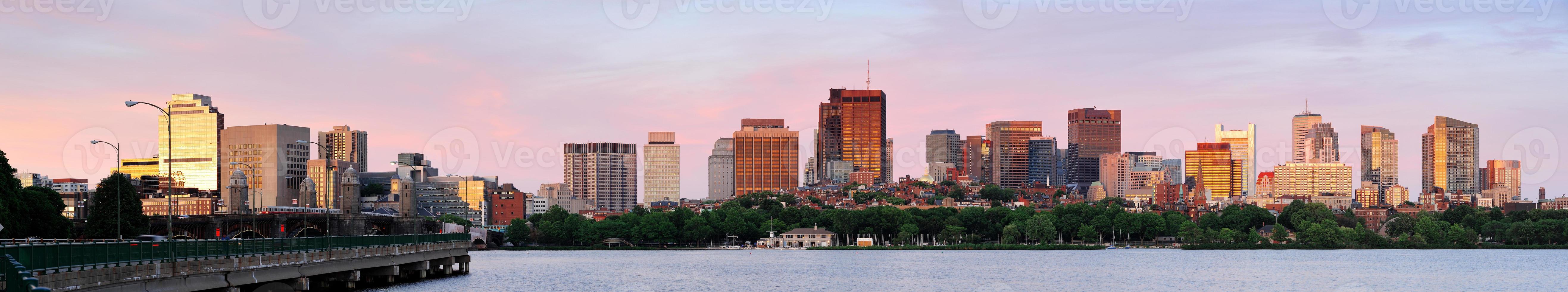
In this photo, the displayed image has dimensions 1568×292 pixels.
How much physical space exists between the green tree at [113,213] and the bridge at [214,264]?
15.4 metres

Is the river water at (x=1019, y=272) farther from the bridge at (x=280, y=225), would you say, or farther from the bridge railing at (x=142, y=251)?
the bridge railing at (x=142, y=251)

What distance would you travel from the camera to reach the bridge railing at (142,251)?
39.7 metres

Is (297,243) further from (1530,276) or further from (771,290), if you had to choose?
(1530,276)

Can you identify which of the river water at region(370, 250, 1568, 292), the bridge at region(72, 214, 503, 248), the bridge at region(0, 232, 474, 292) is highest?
the bridge at region(0, 232, 474, 292)

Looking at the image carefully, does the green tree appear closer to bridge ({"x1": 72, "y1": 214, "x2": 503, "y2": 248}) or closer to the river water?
bridge ({"x1": 72, "y1": 214, "x2": 503, "y2": 248})

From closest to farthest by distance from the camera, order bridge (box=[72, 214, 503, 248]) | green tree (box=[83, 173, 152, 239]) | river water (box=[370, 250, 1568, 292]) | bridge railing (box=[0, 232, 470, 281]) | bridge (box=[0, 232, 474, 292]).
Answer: bridge railing (box=[0, 232, 470, 281]) < bridge (box=[0, 232, 474, 292]) < green tree (box=[83, 173, 152, 239]) < river water (box=[370, 250, 1568, 292]) < bridge (box=[72, 214, 503, 248])

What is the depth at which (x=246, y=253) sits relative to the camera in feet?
193

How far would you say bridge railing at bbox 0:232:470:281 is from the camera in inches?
1564

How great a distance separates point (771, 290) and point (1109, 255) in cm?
8998

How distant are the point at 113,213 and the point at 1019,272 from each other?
73.1m

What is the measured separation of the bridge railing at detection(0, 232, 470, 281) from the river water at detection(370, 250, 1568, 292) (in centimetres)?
1658

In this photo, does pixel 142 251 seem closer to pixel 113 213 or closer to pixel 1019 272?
Answer: pixel 113 213

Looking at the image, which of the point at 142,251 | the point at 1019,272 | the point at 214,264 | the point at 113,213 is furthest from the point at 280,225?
the point at 142,251

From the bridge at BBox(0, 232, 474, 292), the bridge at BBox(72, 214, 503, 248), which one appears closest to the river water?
the bridge at BBox(0, 232, 474, 292)
